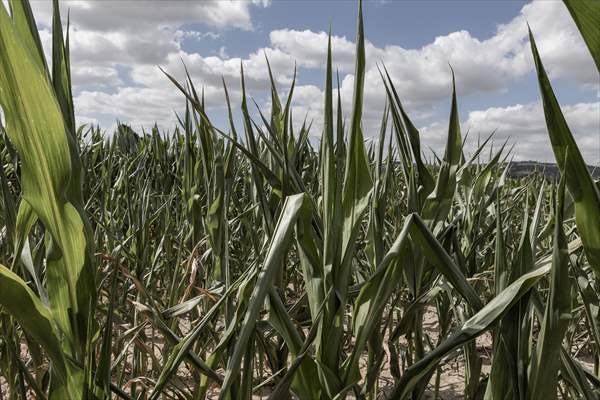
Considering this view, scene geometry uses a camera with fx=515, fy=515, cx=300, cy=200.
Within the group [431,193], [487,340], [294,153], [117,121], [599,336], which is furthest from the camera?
[117,121]

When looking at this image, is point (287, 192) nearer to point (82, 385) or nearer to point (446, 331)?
point (82, 385)

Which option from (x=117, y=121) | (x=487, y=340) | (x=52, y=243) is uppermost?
(x=117, y=121)

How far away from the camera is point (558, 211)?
414mm

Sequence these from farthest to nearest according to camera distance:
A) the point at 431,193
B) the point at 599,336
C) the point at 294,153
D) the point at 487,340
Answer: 1. the point at 487,340
2. the point at 294,153
3. the point at 431,193
4. the point at 599,336

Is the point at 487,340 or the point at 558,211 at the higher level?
the point at 558,211

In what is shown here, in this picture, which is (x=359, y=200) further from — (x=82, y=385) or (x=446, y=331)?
(x=446, y=331)

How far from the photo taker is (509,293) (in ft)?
1.57

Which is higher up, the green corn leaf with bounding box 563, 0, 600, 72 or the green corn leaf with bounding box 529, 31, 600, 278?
the green corn leaf with bounding box 563, 0, 600, 72

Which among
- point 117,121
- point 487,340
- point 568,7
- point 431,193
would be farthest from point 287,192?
point 117,121

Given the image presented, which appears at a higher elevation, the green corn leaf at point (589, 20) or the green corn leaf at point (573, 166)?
the green corn leaf at point (589, 20)

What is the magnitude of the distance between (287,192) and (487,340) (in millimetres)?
1366

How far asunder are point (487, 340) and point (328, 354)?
1387 mm

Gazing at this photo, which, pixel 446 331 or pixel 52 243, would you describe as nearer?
pixel 52 243

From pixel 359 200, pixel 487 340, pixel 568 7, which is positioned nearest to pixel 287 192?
pixel 359 200
